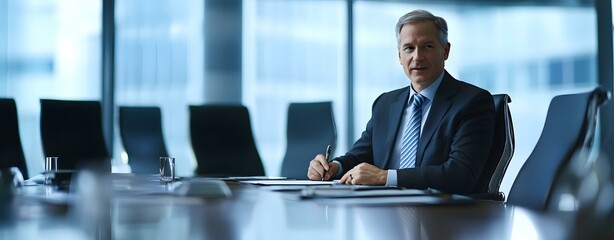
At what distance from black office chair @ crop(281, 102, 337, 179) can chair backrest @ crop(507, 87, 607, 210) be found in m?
2.40

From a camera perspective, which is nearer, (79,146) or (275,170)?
(79,146)

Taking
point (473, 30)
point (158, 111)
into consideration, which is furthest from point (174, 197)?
point (473, 30)

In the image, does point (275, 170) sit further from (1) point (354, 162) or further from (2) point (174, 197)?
(2) point (174, 197)

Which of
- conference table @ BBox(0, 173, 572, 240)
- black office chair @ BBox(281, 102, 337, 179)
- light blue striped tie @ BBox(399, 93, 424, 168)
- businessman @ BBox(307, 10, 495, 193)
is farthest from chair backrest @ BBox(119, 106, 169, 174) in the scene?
conference table @ BBox(0, 173, 572, 240)

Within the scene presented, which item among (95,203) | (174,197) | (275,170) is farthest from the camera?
(275,170)

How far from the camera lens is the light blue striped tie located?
3.20 metres

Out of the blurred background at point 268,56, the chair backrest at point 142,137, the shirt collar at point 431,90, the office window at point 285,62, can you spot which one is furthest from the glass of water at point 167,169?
the office window at point 285,62

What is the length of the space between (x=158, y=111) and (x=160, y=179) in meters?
2.43

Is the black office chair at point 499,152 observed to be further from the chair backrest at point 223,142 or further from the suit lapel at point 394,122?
the chair backrest at point 223,142

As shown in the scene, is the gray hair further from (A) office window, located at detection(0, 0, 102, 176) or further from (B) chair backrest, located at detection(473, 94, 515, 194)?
(A) office window, located at detection(0, 0, 102, 176)

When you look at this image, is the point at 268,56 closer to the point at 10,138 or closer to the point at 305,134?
the point at 305,134

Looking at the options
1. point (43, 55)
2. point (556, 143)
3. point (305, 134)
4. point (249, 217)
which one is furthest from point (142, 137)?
point (249, 217)

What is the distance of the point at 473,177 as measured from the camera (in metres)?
2.96

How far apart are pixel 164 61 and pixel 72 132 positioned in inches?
103
